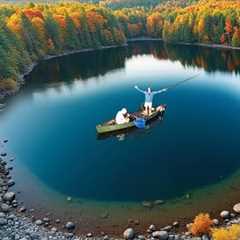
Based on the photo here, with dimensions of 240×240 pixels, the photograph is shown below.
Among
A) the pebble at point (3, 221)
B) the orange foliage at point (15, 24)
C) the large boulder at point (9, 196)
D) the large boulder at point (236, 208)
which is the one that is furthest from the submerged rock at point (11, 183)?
the orange foliage at point (15, 24)

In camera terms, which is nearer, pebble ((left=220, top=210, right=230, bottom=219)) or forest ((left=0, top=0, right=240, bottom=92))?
pebble ((left=220, top=210, right=230, bottom=219))

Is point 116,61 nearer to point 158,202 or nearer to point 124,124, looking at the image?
point 124,124

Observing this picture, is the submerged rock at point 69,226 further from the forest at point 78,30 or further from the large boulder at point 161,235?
the forest at point 78,30

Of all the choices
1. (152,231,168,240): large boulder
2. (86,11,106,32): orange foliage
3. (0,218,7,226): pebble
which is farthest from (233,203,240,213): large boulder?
(86,11,106,32): orange foliage

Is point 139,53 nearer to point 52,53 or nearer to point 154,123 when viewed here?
point 52,53

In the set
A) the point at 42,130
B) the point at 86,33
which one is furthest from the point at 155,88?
the point at 86,33

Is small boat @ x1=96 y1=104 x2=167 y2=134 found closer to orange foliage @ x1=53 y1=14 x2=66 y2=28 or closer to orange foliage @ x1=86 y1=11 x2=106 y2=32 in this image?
orange foliage @ x1=53 y1=14 x2=66 y2=28

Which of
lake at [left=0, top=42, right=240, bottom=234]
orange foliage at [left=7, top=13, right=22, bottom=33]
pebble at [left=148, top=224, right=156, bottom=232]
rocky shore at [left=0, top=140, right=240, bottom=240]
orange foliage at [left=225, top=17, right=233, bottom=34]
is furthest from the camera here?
orange foliage at [left=225, top=17, right=233, bottom=34]
